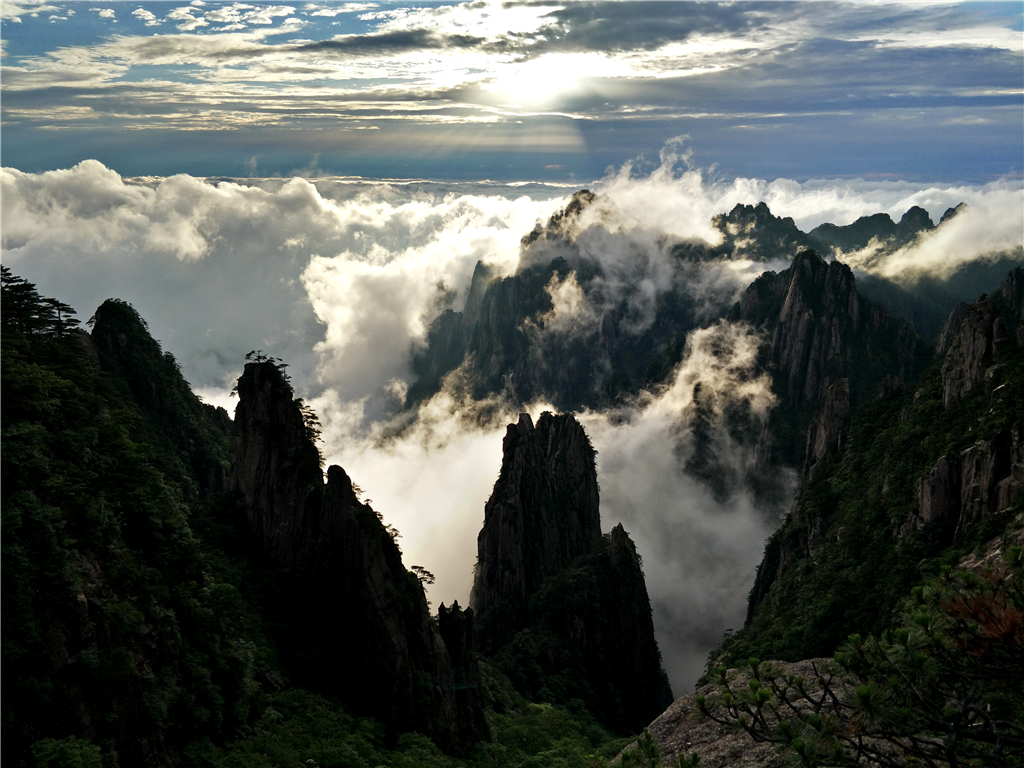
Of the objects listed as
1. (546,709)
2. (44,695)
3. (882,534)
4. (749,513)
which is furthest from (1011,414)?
(749,513)

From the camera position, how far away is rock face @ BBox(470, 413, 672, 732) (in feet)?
285

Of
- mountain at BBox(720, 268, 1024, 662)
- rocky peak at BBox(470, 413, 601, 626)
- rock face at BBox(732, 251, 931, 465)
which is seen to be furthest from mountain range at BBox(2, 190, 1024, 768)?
rock face at BBox(732, 251, 931, 465)

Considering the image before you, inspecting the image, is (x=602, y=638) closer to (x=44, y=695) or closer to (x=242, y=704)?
(x=242, y=704)

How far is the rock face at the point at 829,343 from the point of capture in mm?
190750

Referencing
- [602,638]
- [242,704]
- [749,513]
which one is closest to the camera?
[242,704]

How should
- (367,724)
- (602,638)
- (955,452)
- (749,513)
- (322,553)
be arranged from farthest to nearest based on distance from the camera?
(749,513)
(602,638)
(955,452)
(322,553)
(367,724)

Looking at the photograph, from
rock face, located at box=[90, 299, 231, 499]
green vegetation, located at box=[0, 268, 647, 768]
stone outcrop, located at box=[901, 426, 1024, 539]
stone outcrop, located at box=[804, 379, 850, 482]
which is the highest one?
stone outcrop, located at box=[804, 379, 850, 482]

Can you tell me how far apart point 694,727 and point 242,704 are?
1813 cm

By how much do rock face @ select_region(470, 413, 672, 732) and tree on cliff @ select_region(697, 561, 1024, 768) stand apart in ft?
220

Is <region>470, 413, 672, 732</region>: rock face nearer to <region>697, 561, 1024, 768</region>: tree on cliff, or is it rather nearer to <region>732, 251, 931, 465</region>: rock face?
<region>697, 561, 1024, 768</region>: tree on cliff

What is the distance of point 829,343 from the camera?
19300 cm

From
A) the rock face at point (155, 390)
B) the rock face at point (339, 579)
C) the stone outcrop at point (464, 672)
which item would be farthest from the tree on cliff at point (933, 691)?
the rock face at point (155, 390)

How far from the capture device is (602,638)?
95312 mm

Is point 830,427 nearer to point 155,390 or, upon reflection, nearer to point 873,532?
point 873,532
